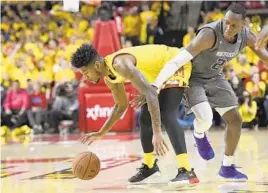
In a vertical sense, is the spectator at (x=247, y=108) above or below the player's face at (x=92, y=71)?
below

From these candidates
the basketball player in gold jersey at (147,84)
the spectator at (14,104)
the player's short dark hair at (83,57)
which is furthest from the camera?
the spectator at (14,104)

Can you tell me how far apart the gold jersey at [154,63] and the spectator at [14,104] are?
944 centimetres

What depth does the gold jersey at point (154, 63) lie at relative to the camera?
541 cm

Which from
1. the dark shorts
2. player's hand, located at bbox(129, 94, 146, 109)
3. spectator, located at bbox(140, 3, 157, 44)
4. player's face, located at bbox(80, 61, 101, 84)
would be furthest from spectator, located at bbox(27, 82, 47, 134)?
player's hand, located at bbox(129, 94, 146, 109)

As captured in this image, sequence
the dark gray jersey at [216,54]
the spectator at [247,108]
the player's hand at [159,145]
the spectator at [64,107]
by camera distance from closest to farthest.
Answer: the player's hand at [159,145] → the dark gray jersey at [216,54] → the spectator at [247,108] → the spectator at [64,107]

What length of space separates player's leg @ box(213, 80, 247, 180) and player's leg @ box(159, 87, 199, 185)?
458 mm

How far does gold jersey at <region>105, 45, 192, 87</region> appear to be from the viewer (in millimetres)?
5410

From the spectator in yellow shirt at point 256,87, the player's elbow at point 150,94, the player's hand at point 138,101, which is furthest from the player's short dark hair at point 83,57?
the spectator in yellow shirt at point 256,87

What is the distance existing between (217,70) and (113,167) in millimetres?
1947

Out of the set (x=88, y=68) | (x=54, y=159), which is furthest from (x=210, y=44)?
(x=54, y=159)

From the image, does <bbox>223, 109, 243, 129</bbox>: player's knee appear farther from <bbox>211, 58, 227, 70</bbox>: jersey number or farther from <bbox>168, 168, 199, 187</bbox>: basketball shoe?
<bbox>168, 168, 199, 187</bbox>: basketball shoe

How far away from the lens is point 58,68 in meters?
15.7

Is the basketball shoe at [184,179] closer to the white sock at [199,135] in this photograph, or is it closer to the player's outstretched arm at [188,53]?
the player's outstretched arm at [188,53]

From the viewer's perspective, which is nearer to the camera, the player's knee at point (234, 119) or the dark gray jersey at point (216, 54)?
the dark gray jersey at point (216, 54)
